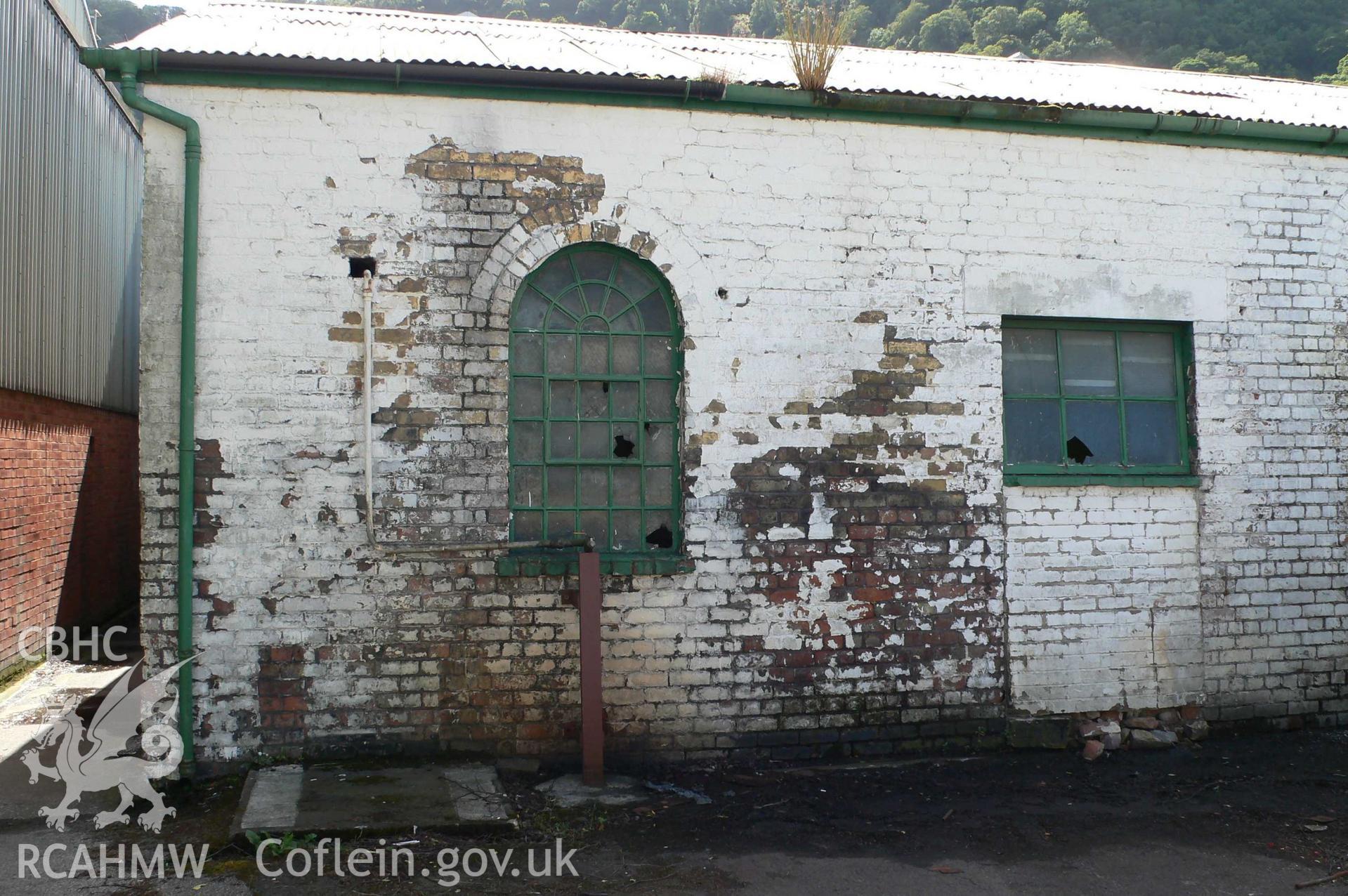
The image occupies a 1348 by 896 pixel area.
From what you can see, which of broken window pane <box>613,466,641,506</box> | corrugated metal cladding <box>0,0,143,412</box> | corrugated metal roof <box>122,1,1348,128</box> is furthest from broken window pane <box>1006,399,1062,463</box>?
corrugated metal cladding <box>0,0,143,412</box>

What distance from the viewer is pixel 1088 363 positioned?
6484 millimetres

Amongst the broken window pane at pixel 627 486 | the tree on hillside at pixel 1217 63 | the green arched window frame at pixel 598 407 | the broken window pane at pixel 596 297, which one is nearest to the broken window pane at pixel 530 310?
the green arched window frame at pixel 598 407

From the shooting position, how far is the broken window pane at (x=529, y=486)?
5.67 metres

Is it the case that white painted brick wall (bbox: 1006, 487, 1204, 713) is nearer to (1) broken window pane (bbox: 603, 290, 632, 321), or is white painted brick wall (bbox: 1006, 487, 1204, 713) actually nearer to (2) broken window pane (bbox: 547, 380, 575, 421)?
(1) broken window pane (bbox: 603, 290, 632, 321)

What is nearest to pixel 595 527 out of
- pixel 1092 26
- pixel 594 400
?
pixel 594 400

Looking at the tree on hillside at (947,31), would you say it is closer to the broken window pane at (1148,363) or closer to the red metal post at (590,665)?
the broken window pane at (1148,363)

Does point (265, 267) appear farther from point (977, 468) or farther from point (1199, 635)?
point (1199, 635)

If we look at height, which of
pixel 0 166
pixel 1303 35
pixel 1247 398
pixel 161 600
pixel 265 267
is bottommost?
pixel 161 600

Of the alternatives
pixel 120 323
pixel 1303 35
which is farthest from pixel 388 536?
pixel 1303 35

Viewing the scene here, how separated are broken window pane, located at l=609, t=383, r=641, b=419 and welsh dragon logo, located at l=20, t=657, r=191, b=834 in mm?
2634

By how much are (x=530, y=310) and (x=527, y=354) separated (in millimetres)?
255

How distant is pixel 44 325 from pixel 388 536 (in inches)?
219

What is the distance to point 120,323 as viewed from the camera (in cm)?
1155

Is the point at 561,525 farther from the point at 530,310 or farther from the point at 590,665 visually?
the point at 530,310
